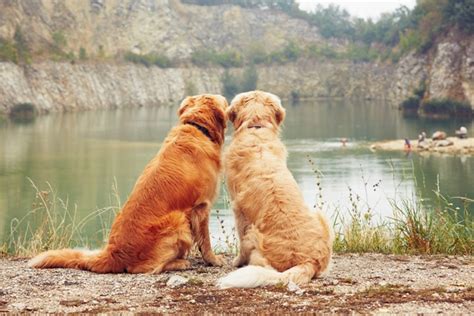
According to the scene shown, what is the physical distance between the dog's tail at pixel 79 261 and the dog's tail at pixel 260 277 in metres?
1.45

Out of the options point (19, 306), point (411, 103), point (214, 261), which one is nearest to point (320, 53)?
point (411, 103)

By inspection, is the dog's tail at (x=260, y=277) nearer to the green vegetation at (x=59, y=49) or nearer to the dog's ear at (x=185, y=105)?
the dog's ear at (x=185, y=105)

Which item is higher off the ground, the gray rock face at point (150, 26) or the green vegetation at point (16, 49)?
the gray rock face at point (150, 26)

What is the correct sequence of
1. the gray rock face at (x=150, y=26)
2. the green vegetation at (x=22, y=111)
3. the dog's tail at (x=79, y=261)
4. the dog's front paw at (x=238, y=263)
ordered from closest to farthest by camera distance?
1. the dog's tail at (x=79, y=261)
2. the dog's front paw at (x=238, y=263)
3. the green vegetation at (x=22, y=111)
4. the gray rock face at (x=150, y=26)

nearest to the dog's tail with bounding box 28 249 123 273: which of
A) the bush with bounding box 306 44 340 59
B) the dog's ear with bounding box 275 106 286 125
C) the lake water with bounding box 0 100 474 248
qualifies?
the dog's ear with bounding box 275 106 286 125

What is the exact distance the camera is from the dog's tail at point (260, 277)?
6.49 m

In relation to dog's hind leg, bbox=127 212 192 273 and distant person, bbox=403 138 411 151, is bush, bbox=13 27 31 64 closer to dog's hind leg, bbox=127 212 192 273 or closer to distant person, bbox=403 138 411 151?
distant person, bbox=403 138 411 151

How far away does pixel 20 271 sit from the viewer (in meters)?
7.62

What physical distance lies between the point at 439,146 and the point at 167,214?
4941cm

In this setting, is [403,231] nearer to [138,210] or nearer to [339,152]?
[138,210]

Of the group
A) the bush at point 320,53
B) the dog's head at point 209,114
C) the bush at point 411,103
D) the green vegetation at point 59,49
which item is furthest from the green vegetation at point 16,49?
the dog's head at point 209,114

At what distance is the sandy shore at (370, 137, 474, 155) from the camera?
173ft

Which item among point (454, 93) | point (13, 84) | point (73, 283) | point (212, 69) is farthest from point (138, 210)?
point (212, 69)

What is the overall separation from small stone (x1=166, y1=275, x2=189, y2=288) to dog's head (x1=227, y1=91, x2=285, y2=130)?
78.5 inches
